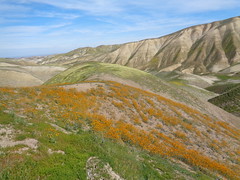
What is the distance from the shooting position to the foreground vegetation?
962cm

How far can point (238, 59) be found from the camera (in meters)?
168

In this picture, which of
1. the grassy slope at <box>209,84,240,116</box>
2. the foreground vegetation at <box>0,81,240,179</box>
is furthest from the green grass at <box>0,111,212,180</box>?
the grassy slope at <box>209,84,240,116</box>

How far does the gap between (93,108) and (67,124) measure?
21.1 feet

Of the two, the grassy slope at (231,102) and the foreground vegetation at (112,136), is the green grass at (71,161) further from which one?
the grassy slope at (231,102)

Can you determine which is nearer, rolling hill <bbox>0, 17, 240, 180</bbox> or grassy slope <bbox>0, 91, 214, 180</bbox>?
grassy slope <bbox>0, 91, 214, 180</bbox>

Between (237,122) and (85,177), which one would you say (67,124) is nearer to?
(85,177)

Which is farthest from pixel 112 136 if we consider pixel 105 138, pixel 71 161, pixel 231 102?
pixel 231 102

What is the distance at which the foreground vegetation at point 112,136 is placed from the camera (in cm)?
962

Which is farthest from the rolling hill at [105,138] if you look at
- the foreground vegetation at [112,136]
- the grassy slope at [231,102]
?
the grassy slope at [231,102]

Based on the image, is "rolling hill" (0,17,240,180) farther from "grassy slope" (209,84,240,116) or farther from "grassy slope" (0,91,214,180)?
"grassy slope" (209,84,240,116)

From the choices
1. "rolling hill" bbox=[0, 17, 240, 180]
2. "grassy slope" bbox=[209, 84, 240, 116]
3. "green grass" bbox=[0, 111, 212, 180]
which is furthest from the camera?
"grassy slope" bbox=[209, 84, 240, 116]

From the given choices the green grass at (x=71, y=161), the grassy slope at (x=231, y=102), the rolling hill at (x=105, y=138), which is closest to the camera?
the green grass at (x=71, y=161)

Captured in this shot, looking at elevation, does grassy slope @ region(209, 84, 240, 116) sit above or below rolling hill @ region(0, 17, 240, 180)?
below

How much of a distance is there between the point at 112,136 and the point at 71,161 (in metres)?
6.45
